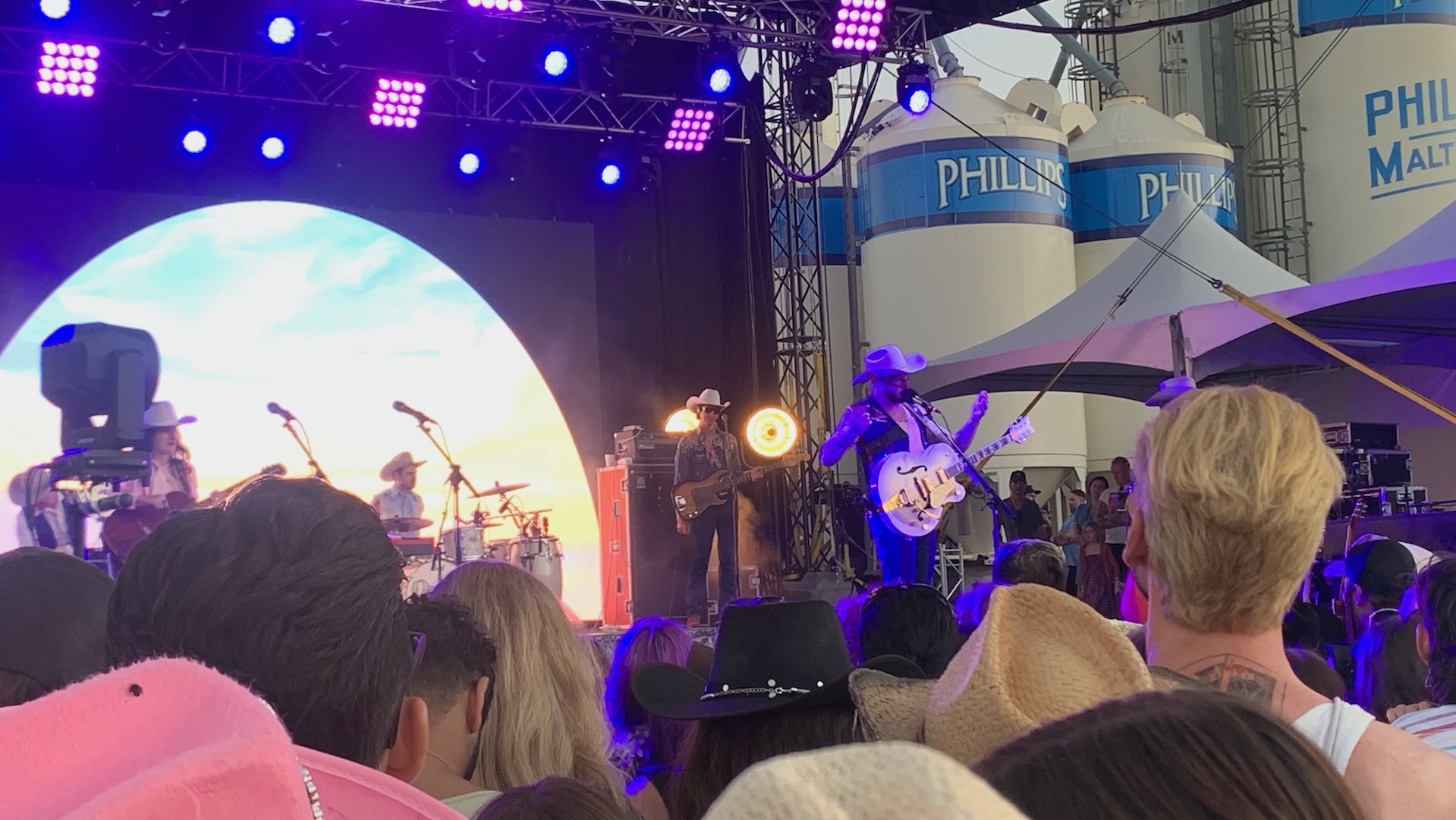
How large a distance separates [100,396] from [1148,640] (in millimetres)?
7887

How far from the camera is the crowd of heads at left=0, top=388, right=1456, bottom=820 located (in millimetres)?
586

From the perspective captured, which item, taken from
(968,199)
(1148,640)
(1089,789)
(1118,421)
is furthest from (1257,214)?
(1089,789)

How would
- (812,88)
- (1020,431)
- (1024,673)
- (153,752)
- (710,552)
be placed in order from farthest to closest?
1. (710,552)
2. (812,88)
3. (1020,431)
4. (1024,673)
5. (153,752)

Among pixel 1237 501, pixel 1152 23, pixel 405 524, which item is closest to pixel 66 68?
pixel 405 524

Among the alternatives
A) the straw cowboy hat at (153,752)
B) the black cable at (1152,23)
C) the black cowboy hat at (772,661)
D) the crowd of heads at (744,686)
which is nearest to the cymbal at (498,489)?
the black cable at (1152,23)

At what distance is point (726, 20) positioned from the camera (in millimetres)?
9883

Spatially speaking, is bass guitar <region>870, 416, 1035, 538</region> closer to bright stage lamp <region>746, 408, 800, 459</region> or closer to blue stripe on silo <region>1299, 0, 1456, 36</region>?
bright stage lamp <region>746, 408, 800, 459</region>

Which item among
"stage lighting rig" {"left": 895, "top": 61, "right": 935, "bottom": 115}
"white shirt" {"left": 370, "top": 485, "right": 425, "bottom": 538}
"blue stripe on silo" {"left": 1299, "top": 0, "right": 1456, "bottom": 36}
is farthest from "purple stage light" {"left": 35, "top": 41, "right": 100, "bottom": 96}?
"blue stripe on silo" {"left": 1299, "top": 0, "right": 1456, "bottom": 36}

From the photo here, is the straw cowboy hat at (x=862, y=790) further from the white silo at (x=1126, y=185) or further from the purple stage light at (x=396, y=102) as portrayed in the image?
the white silo at (x=1126, y=185)

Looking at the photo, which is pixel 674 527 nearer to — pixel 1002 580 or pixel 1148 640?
pixel 1002 580

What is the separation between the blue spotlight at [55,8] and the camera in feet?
28.0

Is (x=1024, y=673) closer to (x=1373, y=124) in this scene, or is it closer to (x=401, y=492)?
(x=401, y=492)

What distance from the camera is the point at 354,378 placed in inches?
403

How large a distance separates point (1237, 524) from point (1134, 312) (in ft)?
27.7
